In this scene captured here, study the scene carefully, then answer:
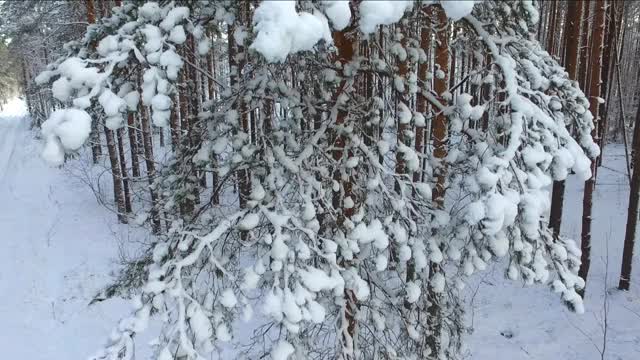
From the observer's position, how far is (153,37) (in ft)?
9.31

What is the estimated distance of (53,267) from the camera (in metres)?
11.2

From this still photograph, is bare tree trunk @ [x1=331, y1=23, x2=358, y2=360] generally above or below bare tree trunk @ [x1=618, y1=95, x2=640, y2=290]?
above

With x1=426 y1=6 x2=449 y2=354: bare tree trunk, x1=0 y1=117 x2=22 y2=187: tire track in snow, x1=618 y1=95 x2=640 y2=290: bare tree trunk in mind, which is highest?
x1=426 y1=6 x2=449 y2=354: bare tree trunk

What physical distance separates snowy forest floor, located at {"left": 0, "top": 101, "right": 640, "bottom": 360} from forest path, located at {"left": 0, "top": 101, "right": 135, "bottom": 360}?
26 mm

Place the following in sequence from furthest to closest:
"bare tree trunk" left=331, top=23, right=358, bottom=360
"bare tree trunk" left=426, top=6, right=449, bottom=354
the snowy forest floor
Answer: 1. the snowy forest floor
2. "bare tree trunk" left=426, top=6, right=449, bottom=354
3. "bare tree trunk" left=331, top=23, right=358, bottom=360

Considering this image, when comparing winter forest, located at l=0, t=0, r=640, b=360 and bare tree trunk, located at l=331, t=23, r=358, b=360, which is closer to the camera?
winter forest, located at l=0, t=0, r=640, b=360

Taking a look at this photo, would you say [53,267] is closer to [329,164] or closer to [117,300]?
[117,300]

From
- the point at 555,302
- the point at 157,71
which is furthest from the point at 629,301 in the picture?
the point at 157,71

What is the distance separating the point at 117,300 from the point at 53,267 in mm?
2806

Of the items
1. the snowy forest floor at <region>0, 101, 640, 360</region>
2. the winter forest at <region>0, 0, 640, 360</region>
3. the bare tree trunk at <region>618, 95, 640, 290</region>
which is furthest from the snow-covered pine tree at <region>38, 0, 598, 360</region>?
the bare tree trunk at <region>618, 95, 640, 290</region>

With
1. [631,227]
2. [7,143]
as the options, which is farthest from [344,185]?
[7,143]

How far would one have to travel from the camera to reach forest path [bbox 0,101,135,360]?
334 inches

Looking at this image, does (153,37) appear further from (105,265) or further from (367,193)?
(105,265)

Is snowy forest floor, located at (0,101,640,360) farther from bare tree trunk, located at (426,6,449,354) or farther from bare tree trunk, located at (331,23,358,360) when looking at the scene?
bare tree trunk, located at (331,23,358,360)
